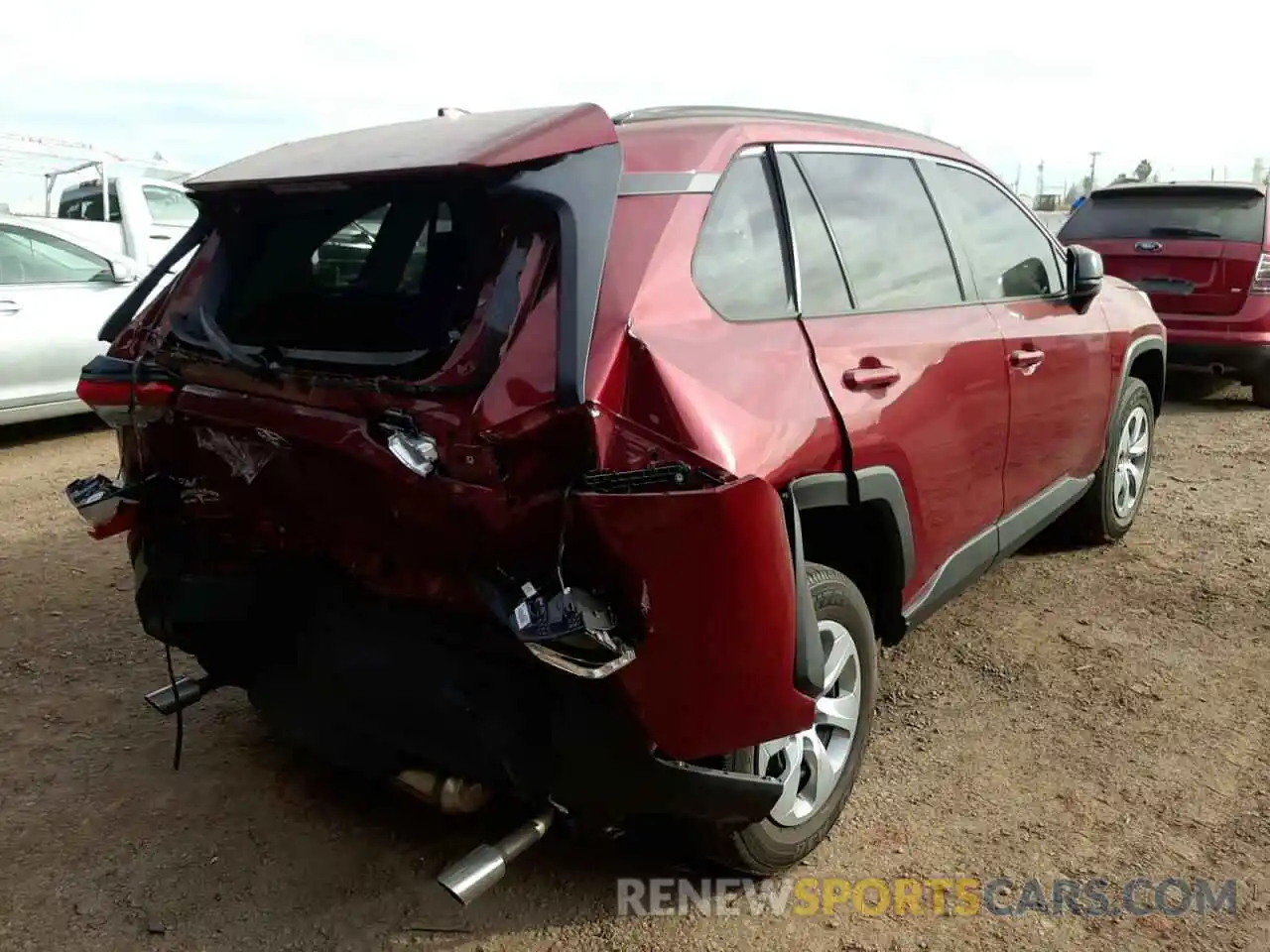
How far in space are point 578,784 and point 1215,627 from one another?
2.92m

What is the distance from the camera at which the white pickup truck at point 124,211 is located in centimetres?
863

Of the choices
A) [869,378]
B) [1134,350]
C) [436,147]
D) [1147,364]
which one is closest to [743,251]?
[869,378]

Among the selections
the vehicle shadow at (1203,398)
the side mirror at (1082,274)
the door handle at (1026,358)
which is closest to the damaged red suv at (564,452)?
the door handle at (1026,358)

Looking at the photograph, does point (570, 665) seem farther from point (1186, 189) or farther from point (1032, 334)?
point (1186, 189)

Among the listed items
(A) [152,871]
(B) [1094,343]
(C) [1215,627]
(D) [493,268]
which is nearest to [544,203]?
(D) [493,268]

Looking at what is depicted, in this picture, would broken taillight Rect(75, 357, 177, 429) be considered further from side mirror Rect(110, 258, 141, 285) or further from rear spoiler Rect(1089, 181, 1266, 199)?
rear spoiler Rect(1089, 181, 1266, 199)

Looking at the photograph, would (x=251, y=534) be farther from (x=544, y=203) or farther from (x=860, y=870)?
(x=860, y=870)

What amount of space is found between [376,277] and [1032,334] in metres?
2.22

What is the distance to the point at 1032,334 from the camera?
347 centimetres

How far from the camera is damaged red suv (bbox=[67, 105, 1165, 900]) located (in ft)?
6.41

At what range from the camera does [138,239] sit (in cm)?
875

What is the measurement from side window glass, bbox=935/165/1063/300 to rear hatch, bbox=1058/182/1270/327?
4.29 meters

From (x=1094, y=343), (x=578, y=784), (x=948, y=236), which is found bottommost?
(x=578, y=784)

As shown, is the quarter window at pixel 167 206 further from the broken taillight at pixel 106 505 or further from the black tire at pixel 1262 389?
the black tire at pixel 1262 389
